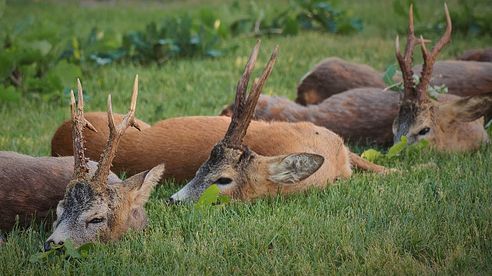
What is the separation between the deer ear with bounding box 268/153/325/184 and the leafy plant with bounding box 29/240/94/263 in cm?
152

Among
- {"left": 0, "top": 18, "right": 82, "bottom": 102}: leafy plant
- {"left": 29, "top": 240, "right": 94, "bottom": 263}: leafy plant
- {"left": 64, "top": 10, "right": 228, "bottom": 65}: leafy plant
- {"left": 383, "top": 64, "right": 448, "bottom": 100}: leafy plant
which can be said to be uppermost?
{"left": 29, "top": 240, "right": 94, "bottom": 263}: leafy plant

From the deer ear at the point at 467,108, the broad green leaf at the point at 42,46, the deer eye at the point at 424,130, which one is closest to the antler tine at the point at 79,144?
the deer eye at the point at 424,130

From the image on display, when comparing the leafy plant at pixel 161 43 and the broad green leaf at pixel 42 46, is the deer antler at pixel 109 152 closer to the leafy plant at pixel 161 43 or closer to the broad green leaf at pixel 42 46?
the broad green leaf at pixel 42 46

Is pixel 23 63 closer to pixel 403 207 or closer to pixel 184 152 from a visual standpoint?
pixel 184 152

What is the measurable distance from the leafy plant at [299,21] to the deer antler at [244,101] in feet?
22.1

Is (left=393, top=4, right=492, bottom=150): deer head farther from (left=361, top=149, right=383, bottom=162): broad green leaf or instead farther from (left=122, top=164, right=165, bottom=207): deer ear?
(left=122, top=164, right=165, bottom=207): deer ear

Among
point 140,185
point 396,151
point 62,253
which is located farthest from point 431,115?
point 62,253

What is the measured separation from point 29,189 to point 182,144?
1320mm

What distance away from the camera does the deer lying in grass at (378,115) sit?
7617mm

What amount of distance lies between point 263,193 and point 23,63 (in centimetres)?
438

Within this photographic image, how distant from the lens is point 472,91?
8797 mm

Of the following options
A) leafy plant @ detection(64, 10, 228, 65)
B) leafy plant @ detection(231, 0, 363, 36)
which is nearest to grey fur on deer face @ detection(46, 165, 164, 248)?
leafy plant @ detection(64, 10, 228, 65)

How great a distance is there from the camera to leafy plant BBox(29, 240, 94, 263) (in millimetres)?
5027

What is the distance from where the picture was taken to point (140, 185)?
5.53m
